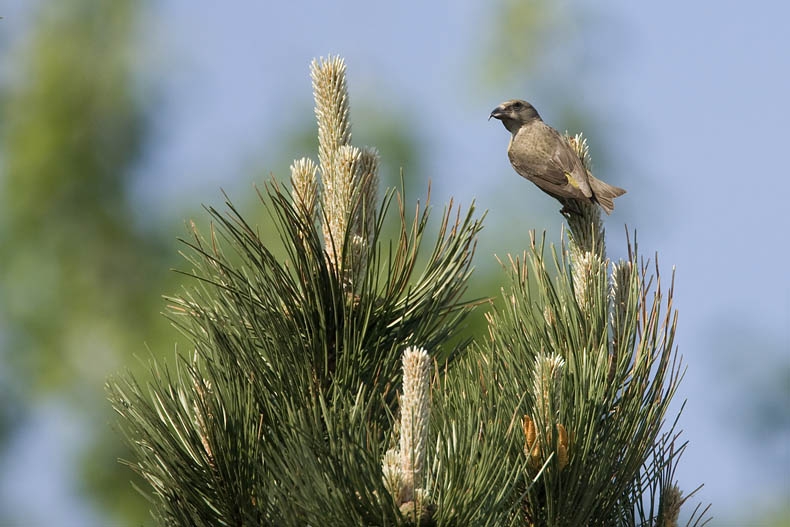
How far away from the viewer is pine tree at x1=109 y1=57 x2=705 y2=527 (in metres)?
1.92

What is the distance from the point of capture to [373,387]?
7.57 ft

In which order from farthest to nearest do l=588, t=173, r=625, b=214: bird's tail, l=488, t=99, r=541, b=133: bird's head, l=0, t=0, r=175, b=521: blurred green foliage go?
l=0, t=0, r=175, b=521: blurred green foliage, l=488, t=99, r=541, b=133: bird's head, l=588, t=173, r=625, b=214: bird's tail

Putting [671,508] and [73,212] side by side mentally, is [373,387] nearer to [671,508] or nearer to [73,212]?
[671,508]

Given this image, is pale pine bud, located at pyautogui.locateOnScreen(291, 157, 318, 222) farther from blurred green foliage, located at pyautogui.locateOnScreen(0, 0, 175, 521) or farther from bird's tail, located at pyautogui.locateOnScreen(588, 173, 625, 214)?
blurred green foliage, located at pyautogui.locateOnScreen(0, 0, 175, 521)

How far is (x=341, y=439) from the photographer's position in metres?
1.93

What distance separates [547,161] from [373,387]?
2.25 meters

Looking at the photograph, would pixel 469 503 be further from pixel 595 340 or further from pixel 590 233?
pixel 590 233

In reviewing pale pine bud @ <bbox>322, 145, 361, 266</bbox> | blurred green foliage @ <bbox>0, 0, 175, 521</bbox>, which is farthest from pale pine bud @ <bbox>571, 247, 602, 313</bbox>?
blurred green foliage @ <bbox>0, 0, 175, 521</bbox>

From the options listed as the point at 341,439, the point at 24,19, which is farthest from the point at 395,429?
the point at 24,19

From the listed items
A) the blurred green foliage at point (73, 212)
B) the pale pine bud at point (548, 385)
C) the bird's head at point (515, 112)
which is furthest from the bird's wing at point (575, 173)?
the blurred green foliage at point (73, 212)

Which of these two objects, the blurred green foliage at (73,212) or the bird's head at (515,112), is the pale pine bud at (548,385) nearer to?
the bird's head at (515,112)

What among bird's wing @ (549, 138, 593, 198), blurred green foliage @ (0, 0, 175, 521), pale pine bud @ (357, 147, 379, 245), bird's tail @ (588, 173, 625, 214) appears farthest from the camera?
blurred green foliage @ (0, 0, 175, 521)

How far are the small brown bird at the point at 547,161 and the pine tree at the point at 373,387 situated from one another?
0.45 meters

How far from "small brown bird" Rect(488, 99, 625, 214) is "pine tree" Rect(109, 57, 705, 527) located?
1.48 feet
